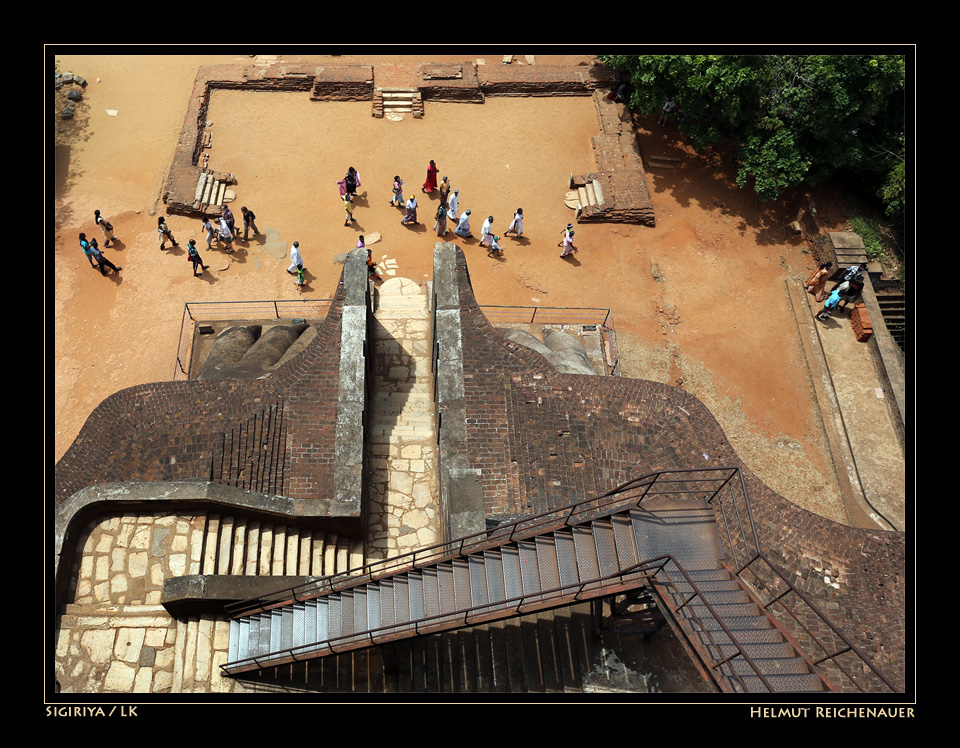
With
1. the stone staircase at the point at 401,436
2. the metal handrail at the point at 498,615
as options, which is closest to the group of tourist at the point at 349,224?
the stone staircase at the point at 401,436

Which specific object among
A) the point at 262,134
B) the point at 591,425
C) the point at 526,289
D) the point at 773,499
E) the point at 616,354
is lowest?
the point at 773,499

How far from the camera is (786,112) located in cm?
1948

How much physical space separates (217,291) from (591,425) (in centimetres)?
1147

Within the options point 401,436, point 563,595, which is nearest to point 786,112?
point 401,436

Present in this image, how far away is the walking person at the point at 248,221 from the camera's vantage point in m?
18.9

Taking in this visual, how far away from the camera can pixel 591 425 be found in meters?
12.2

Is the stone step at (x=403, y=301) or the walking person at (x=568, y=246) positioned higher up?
the walking person at (x=568, y=246)

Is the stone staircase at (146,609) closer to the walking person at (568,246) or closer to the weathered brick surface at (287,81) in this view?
the walking person at (568,246)

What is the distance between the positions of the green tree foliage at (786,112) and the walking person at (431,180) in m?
6.61

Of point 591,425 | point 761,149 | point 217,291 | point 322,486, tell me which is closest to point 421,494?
point 322,486

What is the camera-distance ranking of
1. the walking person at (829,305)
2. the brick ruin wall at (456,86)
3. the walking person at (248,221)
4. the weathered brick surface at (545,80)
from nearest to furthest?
the walking person at (829,305) → the walking person at (248,221) → the brick ruin wall at (456,86) → the weathered brick surface at (545,80)

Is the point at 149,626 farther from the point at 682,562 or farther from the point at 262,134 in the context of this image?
the point at 262,134

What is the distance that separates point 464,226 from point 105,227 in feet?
32.7

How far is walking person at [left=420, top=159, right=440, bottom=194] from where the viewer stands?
20.4 m
